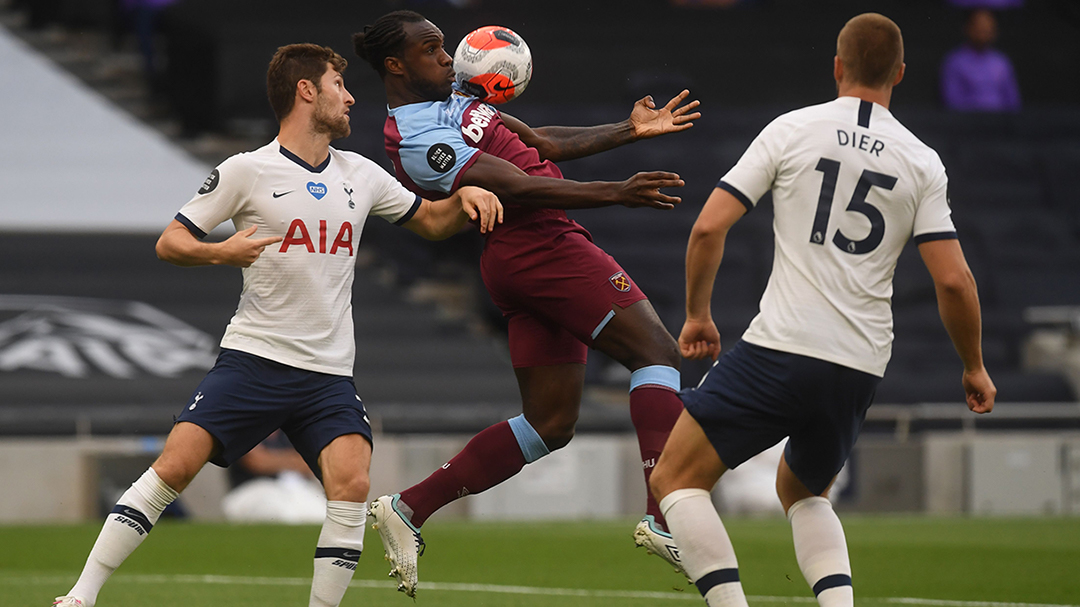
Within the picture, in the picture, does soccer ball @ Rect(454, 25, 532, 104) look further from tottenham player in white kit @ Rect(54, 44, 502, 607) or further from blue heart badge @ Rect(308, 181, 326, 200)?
blue heart badge @ Rect(308, 181, 326, 200)

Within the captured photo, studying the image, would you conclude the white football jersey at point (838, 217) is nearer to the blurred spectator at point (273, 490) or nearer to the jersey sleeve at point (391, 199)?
the jersey sleeve at point (391, 199)

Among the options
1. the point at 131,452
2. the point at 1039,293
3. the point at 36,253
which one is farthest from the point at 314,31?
the point at 1039,293

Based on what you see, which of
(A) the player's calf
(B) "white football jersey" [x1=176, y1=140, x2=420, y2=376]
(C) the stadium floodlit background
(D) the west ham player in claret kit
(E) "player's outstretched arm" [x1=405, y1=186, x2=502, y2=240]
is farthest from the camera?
(C) the stadium floodlit background

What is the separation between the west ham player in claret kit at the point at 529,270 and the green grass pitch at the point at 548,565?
0.76 m

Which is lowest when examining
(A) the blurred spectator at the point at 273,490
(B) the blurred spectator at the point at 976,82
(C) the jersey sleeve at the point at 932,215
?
(A) the blurred spectator at the point at 273,490

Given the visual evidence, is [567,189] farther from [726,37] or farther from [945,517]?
[726,37]

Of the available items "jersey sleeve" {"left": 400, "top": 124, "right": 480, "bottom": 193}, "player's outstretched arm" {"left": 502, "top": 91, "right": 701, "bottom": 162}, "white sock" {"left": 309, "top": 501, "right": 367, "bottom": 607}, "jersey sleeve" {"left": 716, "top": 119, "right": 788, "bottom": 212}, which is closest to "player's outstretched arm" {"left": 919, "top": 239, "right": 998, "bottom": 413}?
"jersey sleeve" {"left": 716, "top": 119, "right": 788, "bottom": 212}

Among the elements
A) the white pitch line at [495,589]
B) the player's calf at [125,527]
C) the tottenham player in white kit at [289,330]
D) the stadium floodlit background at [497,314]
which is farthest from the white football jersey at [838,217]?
the stadium floodlit background at [497,314]

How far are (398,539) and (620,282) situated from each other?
1.25m

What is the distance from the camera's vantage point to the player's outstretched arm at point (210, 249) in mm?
4172

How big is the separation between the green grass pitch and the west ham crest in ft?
3.74

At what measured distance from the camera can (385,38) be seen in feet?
16.3

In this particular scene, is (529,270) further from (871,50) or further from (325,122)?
(871,50)

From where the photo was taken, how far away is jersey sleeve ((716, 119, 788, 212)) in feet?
12.4
